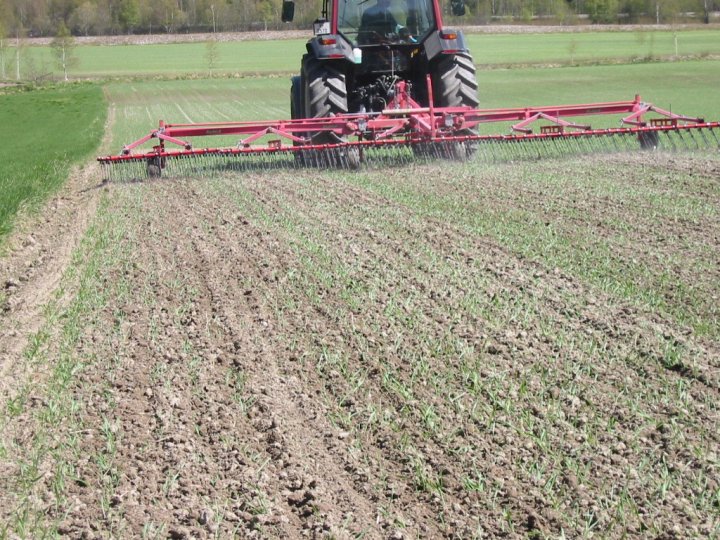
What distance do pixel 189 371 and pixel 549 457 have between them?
1669 mm

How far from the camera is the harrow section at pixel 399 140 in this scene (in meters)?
10.3

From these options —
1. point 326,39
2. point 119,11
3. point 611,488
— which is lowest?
point 611,488

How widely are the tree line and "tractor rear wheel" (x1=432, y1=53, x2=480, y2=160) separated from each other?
52.7m

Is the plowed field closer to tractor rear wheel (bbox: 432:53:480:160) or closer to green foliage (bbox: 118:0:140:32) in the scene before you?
tractor rear wheel (bbox: 432:53:480:160)

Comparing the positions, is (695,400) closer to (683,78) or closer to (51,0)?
(683,78)

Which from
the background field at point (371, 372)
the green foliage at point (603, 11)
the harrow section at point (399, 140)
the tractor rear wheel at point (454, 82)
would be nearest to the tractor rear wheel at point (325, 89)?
the harrow section at point (399, 140)

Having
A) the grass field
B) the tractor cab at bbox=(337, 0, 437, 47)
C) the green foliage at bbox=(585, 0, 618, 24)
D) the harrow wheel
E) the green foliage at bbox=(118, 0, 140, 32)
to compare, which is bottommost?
the harrow wheel

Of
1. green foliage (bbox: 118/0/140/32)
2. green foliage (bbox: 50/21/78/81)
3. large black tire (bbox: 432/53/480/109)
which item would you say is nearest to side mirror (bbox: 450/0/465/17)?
large black tire (bbox: 432/53/480/109)

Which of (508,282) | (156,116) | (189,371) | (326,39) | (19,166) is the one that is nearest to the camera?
(189,371)

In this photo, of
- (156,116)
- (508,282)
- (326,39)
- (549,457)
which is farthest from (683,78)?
(549,457)

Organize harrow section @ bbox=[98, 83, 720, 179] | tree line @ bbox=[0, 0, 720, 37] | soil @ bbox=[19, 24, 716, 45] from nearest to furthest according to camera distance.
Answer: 1. harrow section @ bbox=[98, 83, 720, 179]
2. soil @ bbox=[19, 24, 716, 45]
3. tree line @ bbox=[0, 0, 720, 37]

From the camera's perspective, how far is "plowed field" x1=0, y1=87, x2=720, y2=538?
2.88m

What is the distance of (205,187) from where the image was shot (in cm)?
978

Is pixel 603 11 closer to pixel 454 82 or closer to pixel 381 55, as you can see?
pixel 454 82
